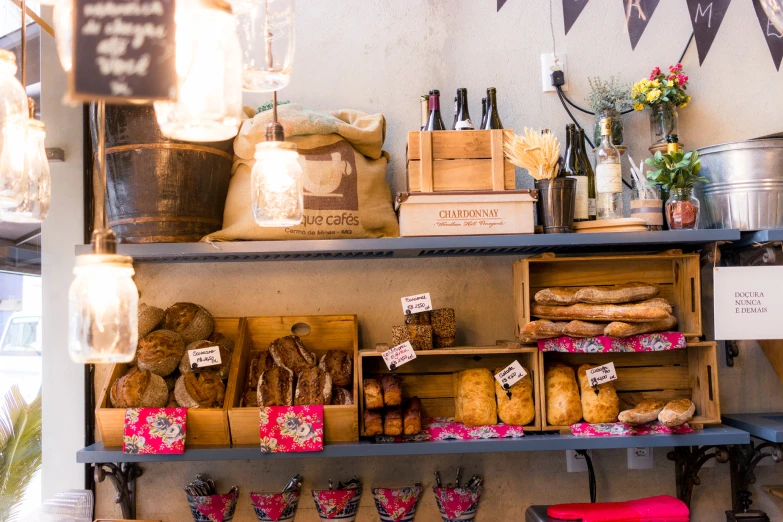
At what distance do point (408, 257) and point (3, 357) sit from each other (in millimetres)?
1524

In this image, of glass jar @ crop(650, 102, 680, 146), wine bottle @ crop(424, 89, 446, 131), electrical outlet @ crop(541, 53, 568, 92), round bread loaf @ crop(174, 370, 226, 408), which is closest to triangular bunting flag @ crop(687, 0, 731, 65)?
glass jar @ crop(650, 102, 680, 146)

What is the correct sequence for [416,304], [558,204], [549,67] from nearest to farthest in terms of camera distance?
[558,204] → [416,304] → [549,67]

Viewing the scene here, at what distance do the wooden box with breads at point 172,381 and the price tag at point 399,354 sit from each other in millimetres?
527

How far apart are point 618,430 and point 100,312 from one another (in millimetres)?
1776

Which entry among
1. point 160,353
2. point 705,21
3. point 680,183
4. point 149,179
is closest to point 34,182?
point 149,179

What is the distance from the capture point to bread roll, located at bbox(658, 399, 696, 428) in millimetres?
2184

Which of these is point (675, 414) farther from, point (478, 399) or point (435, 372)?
point (435, 372)

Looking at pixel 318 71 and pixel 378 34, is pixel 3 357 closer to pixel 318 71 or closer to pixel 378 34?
pixel 318 71

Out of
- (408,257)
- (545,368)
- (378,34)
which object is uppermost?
(378,34)

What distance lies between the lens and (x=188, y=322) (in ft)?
7.85

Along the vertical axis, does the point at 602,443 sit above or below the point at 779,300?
below

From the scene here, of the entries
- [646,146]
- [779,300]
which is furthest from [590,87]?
[779,300]

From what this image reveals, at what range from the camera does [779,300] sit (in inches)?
92.0

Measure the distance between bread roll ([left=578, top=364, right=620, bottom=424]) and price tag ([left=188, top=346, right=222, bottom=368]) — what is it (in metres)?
1.26
